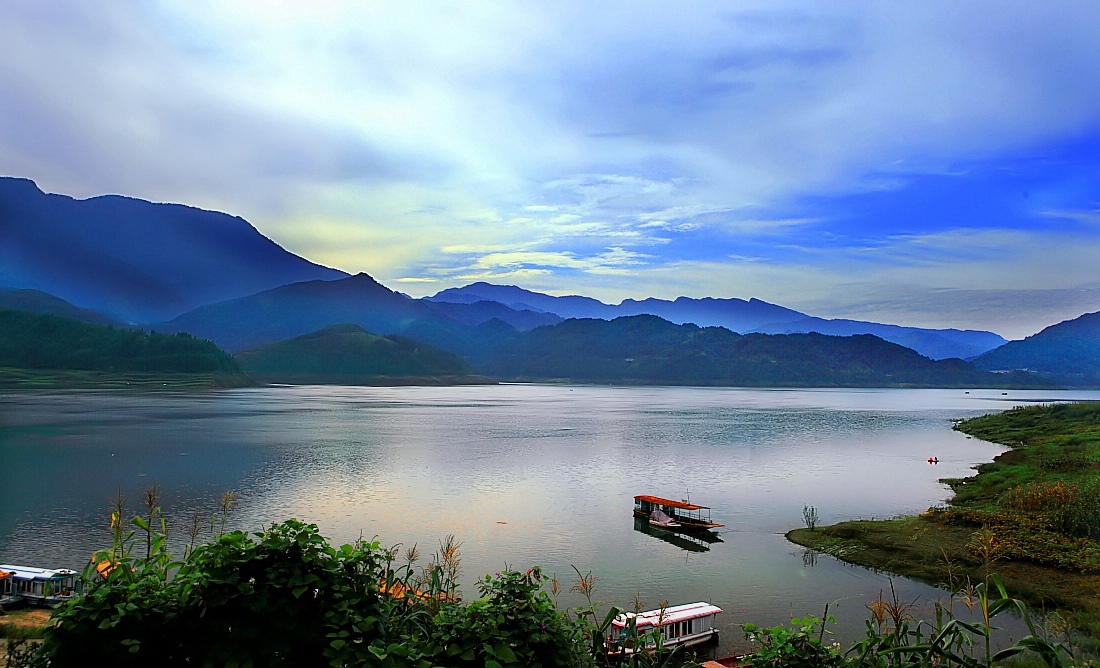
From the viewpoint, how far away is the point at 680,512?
1194 inches

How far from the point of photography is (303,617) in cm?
364

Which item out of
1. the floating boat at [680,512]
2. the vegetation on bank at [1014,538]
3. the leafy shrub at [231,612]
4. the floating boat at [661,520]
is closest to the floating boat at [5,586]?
the leafy shrub at [231,612]

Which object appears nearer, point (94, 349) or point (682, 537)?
point (682, 537)

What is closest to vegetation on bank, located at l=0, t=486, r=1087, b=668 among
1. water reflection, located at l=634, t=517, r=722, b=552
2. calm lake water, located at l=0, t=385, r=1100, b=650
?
calm lake water, located at l=0, t=385, r=1100, b=650

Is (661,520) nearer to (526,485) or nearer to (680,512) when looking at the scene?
(680,512)

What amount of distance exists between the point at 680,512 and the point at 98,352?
556ft

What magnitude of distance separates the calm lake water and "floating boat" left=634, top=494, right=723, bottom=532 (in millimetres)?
923

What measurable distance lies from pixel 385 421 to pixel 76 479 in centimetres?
4379

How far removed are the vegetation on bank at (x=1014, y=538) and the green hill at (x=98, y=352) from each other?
15289 centimetres

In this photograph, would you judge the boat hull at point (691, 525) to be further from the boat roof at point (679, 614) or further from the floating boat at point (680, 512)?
the boat roof at point (679, 614)

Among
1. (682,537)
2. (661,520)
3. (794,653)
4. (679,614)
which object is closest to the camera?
(794,653)

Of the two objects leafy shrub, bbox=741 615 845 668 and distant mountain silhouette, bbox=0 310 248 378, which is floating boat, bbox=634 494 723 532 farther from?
distant mountain silhouette, bbox=0 310 248 378

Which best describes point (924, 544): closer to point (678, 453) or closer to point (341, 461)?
point (678, 453)

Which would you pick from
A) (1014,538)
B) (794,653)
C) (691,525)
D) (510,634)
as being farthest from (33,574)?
(1014,538)
